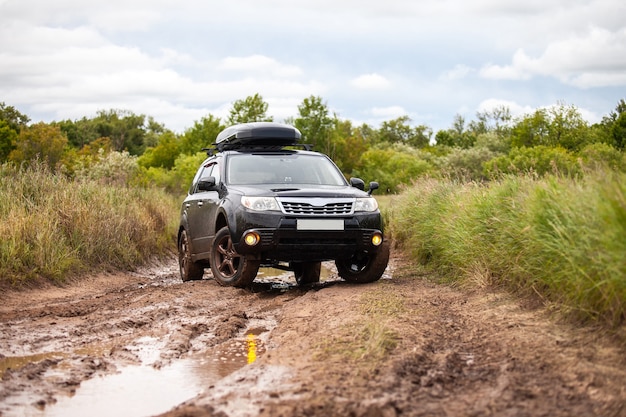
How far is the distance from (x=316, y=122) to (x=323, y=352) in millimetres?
53941

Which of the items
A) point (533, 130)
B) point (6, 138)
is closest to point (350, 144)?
point (533, 130)

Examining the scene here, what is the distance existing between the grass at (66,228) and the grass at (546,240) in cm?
572

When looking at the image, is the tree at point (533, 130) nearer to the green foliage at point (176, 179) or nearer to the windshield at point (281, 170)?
the green foliage at point (176, 179)

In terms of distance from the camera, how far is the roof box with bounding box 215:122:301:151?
12484mm

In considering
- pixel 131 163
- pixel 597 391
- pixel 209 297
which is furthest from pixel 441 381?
pixel 131 163

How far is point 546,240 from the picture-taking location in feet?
24.5

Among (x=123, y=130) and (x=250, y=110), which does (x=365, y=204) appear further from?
(x=123, y=130)

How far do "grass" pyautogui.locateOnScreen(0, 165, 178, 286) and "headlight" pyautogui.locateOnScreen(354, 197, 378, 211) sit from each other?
4.68 meters

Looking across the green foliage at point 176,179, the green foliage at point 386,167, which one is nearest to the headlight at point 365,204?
the green foliage at point 176,179

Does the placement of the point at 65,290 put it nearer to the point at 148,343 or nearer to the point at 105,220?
the point at 105,220

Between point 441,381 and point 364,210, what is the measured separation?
495 cm

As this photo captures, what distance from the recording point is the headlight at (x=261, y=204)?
31.9ft

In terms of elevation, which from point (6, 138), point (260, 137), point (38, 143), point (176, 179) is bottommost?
point (176, 179)

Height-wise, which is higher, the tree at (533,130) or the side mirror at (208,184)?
the tree at (533,130)
